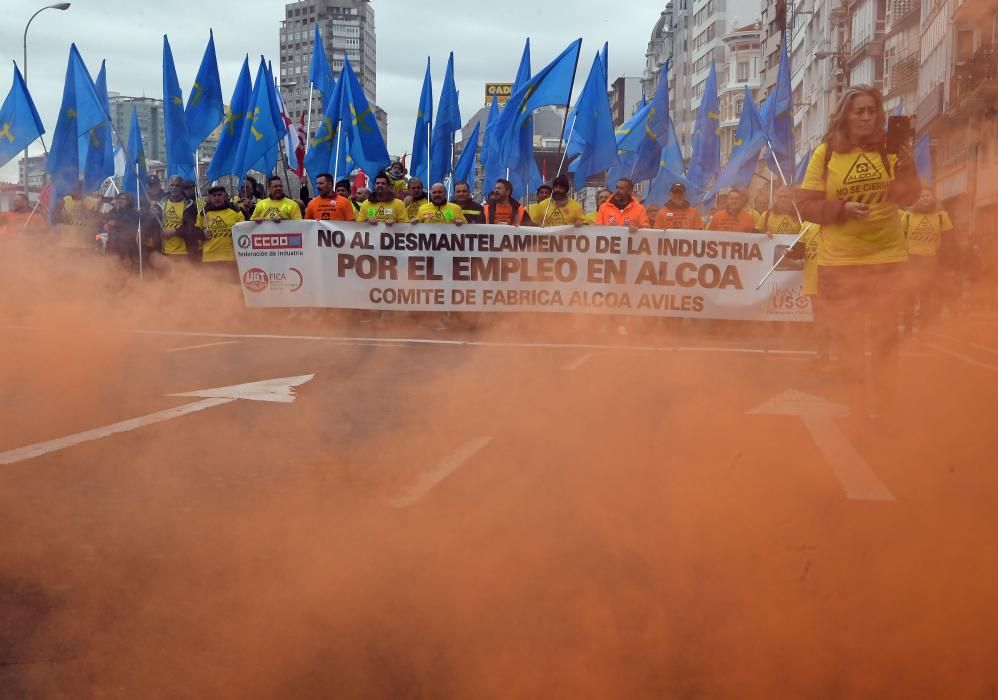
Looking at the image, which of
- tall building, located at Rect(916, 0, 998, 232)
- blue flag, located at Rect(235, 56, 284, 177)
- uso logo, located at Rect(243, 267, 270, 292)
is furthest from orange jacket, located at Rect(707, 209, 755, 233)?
tall building, located at Rect(916, 0, 998, 232)

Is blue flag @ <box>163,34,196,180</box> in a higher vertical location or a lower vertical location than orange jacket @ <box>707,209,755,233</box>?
higher

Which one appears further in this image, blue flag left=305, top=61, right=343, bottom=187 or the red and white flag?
the red and white flag

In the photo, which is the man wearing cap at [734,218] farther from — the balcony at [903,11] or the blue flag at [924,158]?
the balcony at [903,11]

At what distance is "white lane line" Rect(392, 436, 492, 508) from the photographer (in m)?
4.21

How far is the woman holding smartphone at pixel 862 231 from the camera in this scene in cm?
589

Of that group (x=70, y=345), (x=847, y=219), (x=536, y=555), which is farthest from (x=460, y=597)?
(x=70, y=345)

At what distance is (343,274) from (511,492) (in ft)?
29.8

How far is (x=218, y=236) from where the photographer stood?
13789 millimetres

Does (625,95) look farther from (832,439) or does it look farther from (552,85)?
(832,439)

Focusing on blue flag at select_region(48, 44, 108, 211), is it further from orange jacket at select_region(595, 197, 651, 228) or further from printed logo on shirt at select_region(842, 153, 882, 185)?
printed logo on shirt at select_region(842, 153, 882, 185)

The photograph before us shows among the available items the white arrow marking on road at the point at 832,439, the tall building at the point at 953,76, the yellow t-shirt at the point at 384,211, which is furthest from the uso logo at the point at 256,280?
the tall building at the point at 953,76

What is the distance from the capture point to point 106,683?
2.50 meters

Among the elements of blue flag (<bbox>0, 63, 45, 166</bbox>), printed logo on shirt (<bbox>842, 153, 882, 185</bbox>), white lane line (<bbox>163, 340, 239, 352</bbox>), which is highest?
blue flag (<bbox>0, 63, 45, 166</bbox>)

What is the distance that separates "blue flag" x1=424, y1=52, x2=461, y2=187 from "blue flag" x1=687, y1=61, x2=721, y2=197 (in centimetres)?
422
